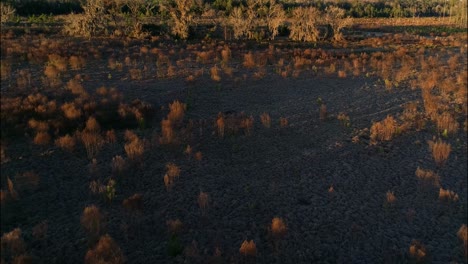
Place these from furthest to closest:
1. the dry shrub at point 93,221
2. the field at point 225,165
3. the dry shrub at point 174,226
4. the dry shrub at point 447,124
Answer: the dry shrub at point 447,124, the dry shrub at point 174,226, the field at point 225,165, the dry shrub at point 93,221

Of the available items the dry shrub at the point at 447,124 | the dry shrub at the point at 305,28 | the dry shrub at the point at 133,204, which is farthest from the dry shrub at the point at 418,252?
the dry shrub at the point at 305,28

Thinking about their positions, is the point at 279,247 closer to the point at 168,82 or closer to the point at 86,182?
the point at 86,182

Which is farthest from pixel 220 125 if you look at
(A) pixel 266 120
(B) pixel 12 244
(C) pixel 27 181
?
(B) pixel 12 244

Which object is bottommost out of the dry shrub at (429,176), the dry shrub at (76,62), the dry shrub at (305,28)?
the dry shrub at (429,176)

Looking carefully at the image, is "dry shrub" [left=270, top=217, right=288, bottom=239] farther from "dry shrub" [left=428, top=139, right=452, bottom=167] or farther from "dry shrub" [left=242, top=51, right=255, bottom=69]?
"dry shrub" [left=242, top=51, right=255, bottom=69]

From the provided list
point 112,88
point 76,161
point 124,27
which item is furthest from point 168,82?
point 124,27

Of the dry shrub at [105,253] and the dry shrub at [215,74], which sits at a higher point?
the dry shrub at [215,74]

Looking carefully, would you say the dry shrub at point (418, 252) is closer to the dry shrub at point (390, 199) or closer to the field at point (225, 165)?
the field at point (225, 165)
